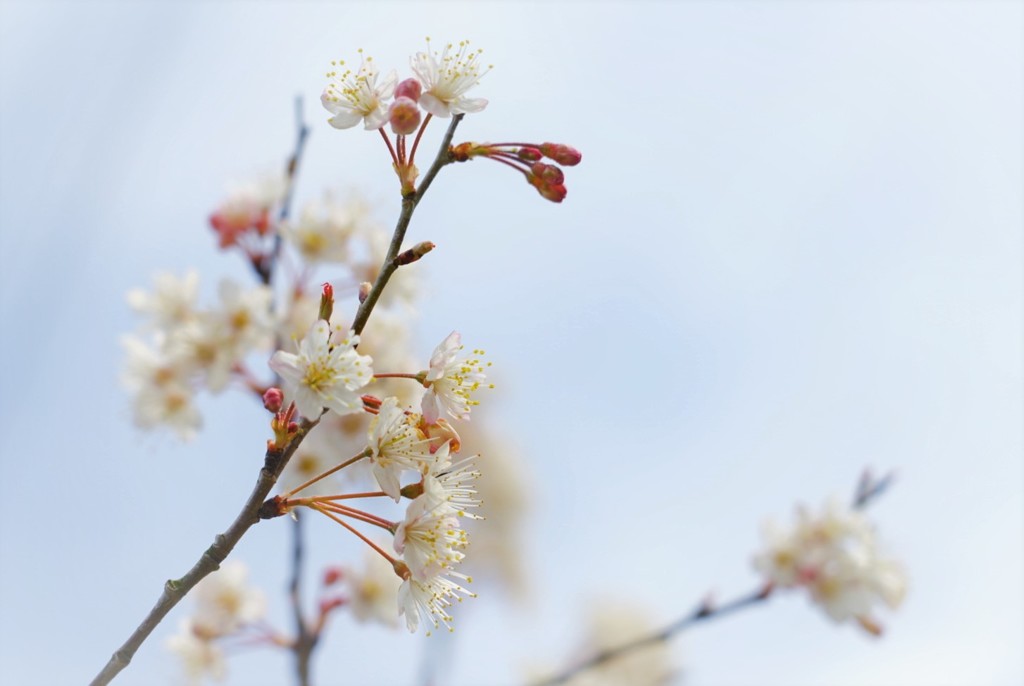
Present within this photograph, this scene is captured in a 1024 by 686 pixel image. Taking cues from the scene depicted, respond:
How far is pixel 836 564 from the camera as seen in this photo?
167 inches

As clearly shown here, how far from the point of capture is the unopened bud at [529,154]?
171cm

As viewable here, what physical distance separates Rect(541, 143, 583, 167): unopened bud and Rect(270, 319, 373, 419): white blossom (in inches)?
20.4

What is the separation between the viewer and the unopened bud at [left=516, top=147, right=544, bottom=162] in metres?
1.71

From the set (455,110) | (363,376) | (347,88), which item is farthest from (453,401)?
(347,88)

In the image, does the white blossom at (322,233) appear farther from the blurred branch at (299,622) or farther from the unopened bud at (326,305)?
the unopened bud at (326,305)

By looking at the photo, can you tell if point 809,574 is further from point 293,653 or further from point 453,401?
point 453,401

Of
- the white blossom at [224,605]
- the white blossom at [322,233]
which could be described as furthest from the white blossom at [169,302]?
the white blossom at [224,605]

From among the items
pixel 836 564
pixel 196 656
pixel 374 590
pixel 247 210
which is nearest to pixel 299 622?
pixel 374 590

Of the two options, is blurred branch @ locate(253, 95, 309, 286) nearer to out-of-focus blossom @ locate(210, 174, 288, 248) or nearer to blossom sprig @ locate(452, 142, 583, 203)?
out-of-focus blossom @ locate(210, 174, 288, 248)

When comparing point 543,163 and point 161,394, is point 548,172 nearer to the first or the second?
point 543,163

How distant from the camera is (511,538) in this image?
612 cm

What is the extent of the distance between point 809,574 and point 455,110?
3.24 m

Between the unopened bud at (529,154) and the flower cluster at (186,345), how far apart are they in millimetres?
1901

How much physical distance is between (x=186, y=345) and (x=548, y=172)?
2.29 m
